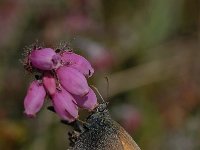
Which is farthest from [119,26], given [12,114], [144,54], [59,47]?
[59,47]

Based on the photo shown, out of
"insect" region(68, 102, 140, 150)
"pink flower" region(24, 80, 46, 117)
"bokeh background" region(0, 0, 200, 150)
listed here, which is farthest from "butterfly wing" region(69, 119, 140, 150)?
Answer: "bokeh background" region(0, 0, 200, 150)

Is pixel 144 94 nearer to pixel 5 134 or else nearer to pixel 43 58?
pixel 5 134

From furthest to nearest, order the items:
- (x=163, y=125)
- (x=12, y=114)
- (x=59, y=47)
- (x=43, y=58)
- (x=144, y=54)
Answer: (x=144, y=54), (x=163, y=125), (x=12, y=114), (x=59, y=47), (x=43, y=58)

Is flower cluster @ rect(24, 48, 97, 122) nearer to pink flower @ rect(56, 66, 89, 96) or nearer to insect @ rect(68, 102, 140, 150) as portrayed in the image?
pink flower @ rect(56, 66, 89, 96)

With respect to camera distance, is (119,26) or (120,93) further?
(119,26)

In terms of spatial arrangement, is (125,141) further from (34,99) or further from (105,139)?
(34,99)

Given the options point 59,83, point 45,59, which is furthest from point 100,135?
point 45,59

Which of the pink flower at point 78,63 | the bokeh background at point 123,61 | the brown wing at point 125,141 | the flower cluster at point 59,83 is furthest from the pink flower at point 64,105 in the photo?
the bokeh background at point 123,61

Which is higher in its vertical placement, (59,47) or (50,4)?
(59,47)
